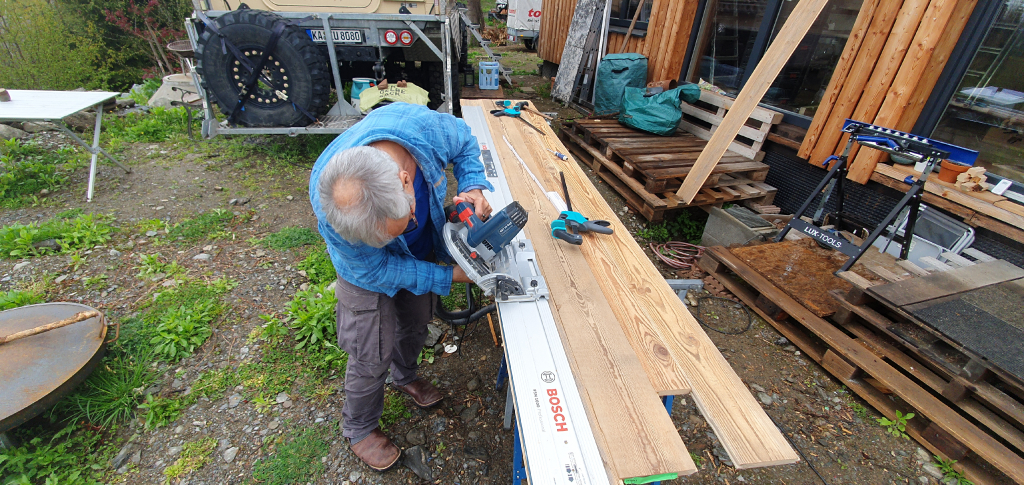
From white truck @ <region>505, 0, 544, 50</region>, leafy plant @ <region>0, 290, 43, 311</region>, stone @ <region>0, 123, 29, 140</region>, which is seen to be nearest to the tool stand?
leafy plant @ <region>0, 290, 43, 311</region>

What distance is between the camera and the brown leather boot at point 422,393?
2.51 metres

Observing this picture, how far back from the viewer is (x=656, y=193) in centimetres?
432

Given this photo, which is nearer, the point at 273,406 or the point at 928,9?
the point at 273,406

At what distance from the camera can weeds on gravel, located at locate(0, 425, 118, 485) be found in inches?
79.9

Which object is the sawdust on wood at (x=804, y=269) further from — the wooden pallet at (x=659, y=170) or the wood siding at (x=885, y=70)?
the wood siding at (x=885, y=70)

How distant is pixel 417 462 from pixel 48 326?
2.21 meters

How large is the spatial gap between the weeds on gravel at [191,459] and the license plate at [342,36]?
438cm

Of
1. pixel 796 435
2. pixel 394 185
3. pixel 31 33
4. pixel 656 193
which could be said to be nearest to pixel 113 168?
pixel 31 33

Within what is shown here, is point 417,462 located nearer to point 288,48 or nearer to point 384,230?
point 384,230

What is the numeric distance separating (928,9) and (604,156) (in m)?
3.00

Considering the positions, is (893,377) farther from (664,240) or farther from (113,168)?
(113,168)

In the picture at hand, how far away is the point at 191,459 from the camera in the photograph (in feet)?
7.18

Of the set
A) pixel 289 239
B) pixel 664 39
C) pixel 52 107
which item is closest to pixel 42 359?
pixel 289 239

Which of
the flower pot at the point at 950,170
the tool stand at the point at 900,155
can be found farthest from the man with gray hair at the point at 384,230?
the flower pot at the point at 950,170
